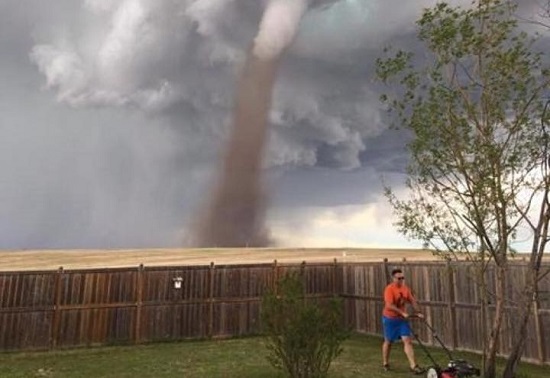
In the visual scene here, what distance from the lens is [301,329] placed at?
21.2 ft

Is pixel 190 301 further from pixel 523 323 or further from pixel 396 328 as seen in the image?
pixel 523 323

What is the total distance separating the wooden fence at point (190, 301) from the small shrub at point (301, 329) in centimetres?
576

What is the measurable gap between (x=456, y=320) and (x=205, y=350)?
6446mm

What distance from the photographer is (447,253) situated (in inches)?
370

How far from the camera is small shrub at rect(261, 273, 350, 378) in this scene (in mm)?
6461

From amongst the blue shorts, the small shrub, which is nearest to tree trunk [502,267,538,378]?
the blue shorts

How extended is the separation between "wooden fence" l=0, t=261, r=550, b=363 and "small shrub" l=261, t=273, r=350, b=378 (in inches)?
227

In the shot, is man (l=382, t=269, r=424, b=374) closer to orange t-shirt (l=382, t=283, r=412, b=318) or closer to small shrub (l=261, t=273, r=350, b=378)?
orange t-shirt (l=382, t=283, r=412, b=318)

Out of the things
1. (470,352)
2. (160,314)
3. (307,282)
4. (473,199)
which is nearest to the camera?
(473,199)

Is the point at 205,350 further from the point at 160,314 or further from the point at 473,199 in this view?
the point at 473,199

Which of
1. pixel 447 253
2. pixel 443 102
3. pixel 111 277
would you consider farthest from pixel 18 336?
pixel 443 102

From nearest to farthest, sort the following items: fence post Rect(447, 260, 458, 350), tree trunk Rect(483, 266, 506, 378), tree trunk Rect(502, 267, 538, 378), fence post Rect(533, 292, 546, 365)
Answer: tree trunk Rect(502, 267, 538, 378) < tree trunk Rect(483, 266, 506, 378) < fence post Rect(533, 292, 546, 365) < fence post Rect(447, 260, 458, 350)

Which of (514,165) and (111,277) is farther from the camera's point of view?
(111,277)

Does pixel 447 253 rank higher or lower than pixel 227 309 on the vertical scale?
higher
